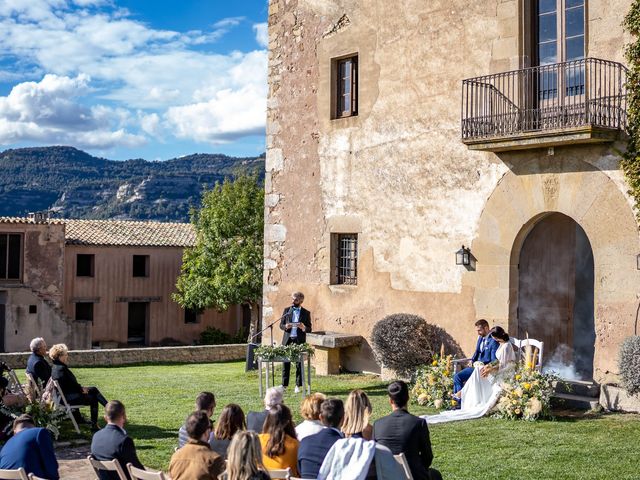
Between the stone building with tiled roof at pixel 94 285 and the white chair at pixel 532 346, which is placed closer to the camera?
the white chair at pixel 532 346

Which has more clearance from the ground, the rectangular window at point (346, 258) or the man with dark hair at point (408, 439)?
the rectangular window at point (346, 258)

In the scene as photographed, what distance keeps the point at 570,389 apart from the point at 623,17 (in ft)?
17.5

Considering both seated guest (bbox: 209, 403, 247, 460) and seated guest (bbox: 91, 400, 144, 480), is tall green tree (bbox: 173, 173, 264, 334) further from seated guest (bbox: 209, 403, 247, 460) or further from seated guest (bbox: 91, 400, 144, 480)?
seated guest (bbox: 209, 403, 247, 460)

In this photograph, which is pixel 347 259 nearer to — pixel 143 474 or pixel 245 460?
pixel 143 474

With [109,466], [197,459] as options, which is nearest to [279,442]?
[197,459]

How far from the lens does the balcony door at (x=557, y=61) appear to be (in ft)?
40.3

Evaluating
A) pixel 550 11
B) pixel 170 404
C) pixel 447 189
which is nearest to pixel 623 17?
pixel 550 11

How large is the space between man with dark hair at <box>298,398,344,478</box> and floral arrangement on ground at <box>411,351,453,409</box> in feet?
19.9

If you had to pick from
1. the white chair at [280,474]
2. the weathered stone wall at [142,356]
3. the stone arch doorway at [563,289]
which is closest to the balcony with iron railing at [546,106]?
the stone arch doorway at [563,289]

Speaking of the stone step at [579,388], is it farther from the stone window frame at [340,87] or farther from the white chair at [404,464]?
the stone window frame at [340,87]

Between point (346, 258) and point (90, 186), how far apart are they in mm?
141204

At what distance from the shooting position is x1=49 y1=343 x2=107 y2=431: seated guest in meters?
10.8

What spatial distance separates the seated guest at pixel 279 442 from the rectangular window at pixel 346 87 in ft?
35.4

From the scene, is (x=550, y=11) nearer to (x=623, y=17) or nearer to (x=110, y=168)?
(x=623, y=17)
